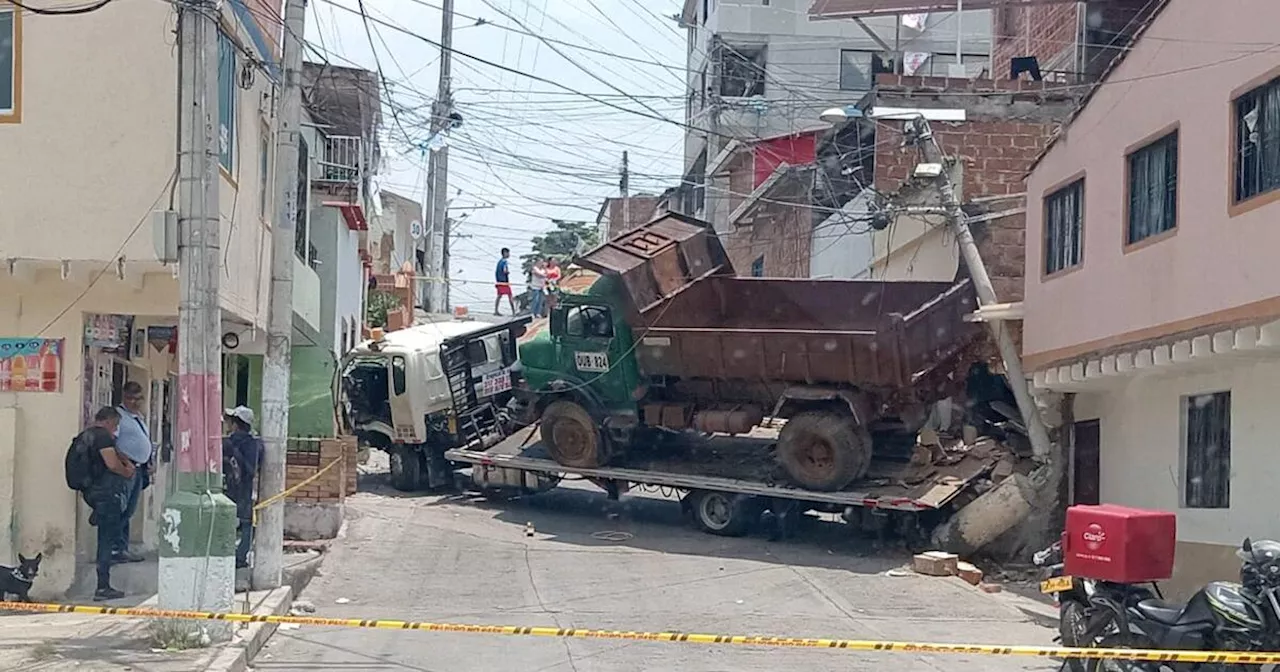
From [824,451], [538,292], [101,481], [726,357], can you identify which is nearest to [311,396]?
[726,357]

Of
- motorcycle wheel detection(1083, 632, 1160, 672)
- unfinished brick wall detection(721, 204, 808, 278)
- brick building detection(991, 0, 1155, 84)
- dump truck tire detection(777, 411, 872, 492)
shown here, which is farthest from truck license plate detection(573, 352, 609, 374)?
motorcycle wheel detection(1083, 632, 1160, 672)

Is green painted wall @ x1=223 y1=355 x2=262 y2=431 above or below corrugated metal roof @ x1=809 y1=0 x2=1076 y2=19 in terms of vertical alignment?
below

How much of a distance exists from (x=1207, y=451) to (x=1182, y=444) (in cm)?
54

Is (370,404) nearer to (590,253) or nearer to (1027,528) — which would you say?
(590,253)

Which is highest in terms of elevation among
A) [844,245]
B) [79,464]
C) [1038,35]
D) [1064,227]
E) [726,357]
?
[1038,35]

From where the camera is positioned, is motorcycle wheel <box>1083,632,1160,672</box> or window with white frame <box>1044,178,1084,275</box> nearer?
motorcycle wheel <box>1083,632,1160,672</box>

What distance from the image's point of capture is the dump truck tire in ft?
55.5

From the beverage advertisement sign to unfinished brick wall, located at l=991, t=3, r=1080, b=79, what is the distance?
15157 mm

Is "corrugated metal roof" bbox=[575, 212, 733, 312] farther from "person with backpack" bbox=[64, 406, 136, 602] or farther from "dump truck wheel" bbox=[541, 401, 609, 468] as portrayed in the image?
"person with backpack" bbox=[64, 406, 136, 602]

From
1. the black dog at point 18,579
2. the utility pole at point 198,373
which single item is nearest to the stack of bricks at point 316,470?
the black dog at point 18,579

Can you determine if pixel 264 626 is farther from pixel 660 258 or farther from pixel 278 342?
pixel 660 258

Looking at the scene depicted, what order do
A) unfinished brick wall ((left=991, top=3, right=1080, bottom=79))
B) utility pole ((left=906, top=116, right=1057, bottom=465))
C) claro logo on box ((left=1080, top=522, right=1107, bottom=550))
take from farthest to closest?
unfinished brick wall ((left=991, top=3, right=1080, bottom=79)) < utility pole ((left=906, top=116, right=1057, bottom=465)) < claro logo on box ((left=1080, top=522, right=1107, bottom=550))

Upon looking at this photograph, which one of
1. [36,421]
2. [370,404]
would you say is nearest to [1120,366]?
[36,421]

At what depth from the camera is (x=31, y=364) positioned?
11.7m
